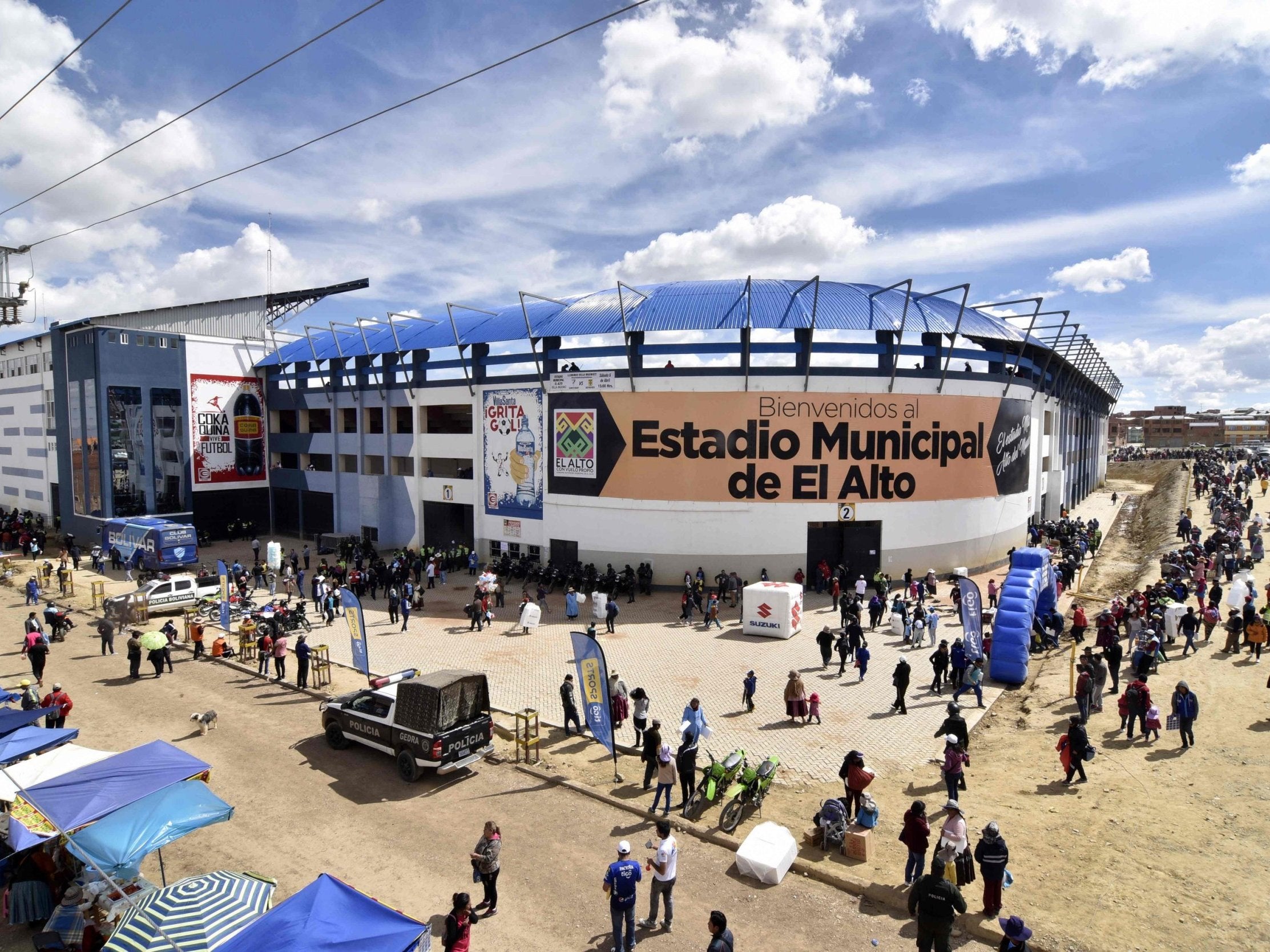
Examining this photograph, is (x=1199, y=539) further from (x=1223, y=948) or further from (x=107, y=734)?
(x=107, y=734)

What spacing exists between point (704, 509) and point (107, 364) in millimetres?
34283

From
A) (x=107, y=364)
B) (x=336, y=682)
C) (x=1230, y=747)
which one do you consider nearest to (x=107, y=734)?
(x=336, y=682)

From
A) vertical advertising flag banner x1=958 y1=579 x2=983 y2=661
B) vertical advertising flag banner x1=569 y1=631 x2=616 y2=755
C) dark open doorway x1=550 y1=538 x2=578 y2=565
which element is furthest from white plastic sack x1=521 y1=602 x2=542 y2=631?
vertical advertising flag banner x1=958 y1=579 x2=983 y2=661

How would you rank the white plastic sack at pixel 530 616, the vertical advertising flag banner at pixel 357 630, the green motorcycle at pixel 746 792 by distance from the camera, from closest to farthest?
1. the green motorcycle at pixel 746 792
2. the vertical advertising flag banner at pixel 357 630
3. the white plastic sack at pixel 530 616

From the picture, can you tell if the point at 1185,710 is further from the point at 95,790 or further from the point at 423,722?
the point at 95,790

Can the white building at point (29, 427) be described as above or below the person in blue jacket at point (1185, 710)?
above

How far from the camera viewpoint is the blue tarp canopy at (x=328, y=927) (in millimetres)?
6434

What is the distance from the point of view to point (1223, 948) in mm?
8359

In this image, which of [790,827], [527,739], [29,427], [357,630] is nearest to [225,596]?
[357,630]

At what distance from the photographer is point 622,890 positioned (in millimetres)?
8234

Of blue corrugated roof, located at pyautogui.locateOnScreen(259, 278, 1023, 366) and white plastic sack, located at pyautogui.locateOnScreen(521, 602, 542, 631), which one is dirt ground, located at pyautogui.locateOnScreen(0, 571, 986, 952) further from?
blue corrugated roof, located at pyautogui.locateOnScreen(259, 278, 1023, 366)

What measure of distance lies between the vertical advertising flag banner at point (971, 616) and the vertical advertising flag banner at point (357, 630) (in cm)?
1613

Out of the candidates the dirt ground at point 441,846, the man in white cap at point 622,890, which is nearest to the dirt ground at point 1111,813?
the dirt ground at point 441,846

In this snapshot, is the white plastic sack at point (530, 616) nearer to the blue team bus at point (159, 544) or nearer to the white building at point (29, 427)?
the blue team bus at point (159, 544)
